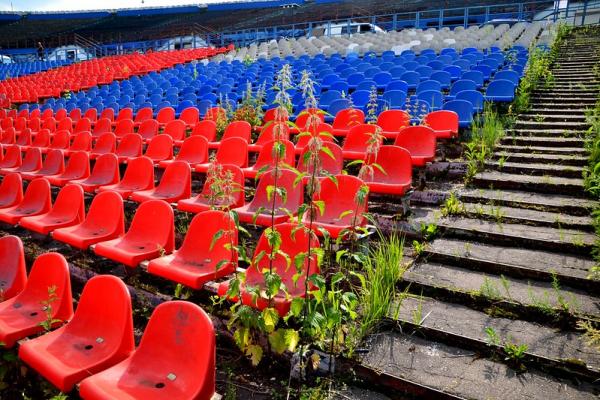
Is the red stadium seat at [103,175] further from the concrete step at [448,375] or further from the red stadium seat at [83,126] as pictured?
the concrete step at [448,375]

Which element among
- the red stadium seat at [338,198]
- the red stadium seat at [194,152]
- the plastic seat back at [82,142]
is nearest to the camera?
the red stadium seat at [338,198]

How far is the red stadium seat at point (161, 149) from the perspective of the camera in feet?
21.0

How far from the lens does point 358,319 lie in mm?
2879

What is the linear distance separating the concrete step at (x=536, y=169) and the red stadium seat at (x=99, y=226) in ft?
12.9

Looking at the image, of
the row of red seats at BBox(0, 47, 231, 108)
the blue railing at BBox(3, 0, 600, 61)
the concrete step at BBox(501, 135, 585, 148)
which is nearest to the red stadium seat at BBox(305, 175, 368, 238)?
the concrete step at BBox(501, 135, 585, 148)

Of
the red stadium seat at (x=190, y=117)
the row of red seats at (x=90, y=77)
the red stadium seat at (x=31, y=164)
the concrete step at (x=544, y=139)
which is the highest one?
Answer: the row of red seats at (x=90, y=77)

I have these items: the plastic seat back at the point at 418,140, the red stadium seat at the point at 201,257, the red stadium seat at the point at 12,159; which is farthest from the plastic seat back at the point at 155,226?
the red stadium seat at the point at 12,159

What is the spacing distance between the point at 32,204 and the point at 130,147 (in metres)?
1.89

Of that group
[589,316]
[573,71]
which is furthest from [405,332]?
[573,71]

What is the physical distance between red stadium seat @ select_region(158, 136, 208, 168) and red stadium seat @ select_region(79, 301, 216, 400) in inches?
148

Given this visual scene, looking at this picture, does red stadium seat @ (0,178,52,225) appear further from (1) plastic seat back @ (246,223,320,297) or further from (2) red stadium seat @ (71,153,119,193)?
(1) plastic seat back @ (246,223,320,297)

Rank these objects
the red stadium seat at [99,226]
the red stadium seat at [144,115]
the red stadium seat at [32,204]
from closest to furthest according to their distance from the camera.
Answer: the red stadium seat at [99,226] < the red stadium seat at [32,204] < the red stadium seat at [144,115]

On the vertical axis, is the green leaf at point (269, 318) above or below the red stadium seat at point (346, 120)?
below

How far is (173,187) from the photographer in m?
5.20
